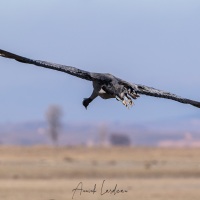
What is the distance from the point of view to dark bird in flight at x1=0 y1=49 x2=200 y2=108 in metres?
11.8

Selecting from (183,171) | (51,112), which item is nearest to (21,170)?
(183,171)

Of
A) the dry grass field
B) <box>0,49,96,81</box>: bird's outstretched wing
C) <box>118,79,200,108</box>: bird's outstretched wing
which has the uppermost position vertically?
<box>0,49,96,81</box>: bird's outstretched wing

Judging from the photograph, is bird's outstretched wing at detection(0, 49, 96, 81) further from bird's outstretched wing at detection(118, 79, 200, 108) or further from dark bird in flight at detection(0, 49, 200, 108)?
bird's outstretched wing at detection(118, 79, 200, 108)

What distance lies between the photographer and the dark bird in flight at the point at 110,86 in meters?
11.8

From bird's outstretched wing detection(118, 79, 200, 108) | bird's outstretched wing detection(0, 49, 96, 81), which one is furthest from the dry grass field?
bird's outstretched wing detection(0, 49, 96, 81)

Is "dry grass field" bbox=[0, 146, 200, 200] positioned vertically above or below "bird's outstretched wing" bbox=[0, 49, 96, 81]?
below

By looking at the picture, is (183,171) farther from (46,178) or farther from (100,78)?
(100,78)
